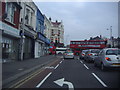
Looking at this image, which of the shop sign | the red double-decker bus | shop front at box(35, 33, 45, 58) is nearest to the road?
the shop sign

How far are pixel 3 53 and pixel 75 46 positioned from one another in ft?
89.6

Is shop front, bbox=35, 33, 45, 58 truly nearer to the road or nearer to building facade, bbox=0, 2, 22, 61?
building facade, bbox=0, 2, 22, 61

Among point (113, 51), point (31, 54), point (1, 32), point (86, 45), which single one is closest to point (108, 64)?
point (113, 51)

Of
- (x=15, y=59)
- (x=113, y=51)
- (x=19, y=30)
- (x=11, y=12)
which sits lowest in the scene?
(x=15, y=59)

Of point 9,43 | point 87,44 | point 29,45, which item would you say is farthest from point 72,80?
point 87,44

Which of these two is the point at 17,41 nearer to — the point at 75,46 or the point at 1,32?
the point at 1,32

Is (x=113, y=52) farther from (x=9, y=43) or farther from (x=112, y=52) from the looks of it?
(x=9, y=43)

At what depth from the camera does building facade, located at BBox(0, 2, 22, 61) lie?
543 inches

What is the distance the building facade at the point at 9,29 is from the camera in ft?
45.3

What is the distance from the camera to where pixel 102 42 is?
37844 millimetres

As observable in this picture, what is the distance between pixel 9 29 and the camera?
15.0 m

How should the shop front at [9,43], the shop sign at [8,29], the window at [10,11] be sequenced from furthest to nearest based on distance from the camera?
the window at [10,11], the shop front at [9,43], the shop sign at [8,29]

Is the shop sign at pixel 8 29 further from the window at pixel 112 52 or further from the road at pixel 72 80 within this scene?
the window at pixel 112 52

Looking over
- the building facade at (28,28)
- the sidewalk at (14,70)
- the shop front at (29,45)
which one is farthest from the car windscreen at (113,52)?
the shop front at (29,45)
